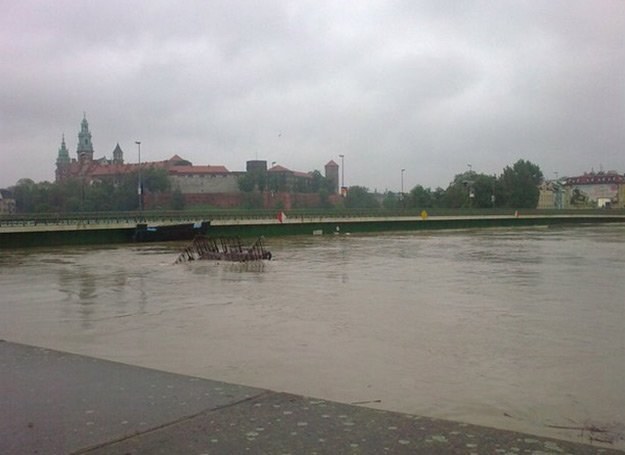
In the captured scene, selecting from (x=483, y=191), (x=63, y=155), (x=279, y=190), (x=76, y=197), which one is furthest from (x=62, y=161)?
(x=483, y=191)

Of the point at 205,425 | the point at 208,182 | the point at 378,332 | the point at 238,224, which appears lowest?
the point at 378,332

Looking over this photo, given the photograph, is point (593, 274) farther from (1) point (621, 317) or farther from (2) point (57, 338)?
(2) point (57, 338)

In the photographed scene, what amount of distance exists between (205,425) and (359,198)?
160 metres

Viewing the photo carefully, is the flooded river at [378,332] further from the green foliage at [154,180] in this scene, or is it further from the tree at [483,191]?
the tree at [483,191]

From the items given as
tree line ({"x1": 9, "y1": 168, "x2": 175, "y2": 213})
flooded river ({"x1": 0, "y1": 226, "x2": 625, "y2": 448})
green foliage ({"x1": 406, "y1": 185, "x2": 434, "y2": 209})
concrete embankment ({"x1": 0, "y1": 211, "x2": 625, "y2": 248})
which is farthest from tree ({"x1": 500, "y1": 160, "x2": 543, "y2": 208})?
flooded river ({"x1": 0, "y1": 226, "x2": 625, "y2": 448})

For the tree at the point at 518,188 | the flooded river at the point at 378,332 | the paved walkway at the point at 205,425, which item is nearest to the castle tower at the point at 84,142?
the tree at the point at 518,188

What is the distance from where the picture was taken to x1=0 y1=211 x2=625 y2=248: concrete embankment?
1922 inches

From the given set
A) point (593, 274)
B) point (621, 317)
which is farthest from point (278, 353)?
point (593, 274)

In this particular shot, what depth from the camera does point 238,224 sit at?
201 feet

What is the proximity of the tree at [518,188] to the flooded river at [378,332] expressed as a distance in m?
128

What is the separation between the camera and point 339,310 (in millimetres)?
15227

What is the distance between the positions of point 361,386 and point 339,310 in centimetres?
714

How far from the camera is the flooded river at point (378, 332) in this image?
7738 mm

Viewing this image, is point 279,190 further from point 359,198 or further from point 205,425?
point 205,425
